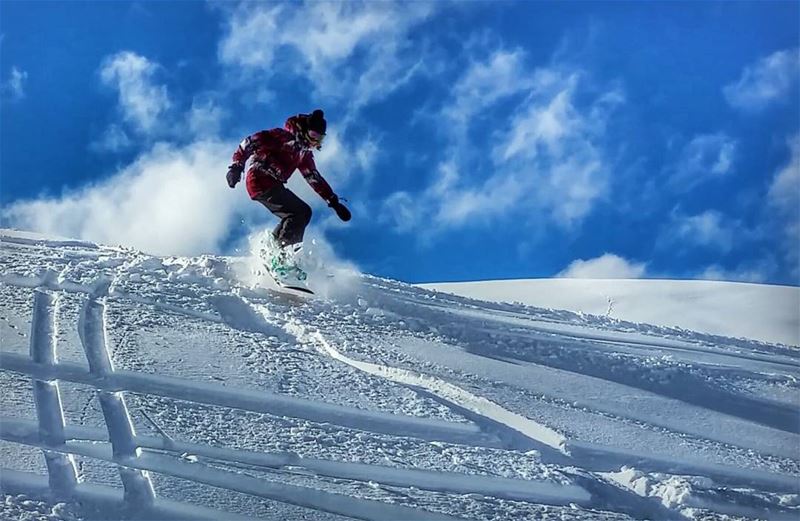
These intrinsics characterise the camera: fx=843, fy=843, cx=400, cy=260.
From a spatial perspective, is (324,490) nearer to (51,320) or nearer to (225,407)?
(225,407)

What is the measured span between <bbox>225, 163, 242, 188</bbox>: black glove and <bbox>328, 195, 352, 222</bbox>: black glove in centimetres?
91

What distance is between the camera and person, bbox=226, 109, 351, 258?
25.8 feet

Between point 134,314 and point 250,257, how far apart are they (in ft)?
7.11

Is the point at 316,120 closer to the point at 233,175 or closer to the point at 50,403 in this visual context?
the point at 233,175

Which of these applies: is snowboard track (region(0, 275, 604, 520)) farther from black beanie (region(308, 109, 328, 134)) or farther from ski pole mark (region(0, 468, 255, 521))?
black beanie (region(308, 109, 328, 134))

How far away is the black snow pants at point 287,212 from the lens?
26.0ft

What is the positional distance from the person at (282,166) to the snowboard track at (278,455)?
7.28ft

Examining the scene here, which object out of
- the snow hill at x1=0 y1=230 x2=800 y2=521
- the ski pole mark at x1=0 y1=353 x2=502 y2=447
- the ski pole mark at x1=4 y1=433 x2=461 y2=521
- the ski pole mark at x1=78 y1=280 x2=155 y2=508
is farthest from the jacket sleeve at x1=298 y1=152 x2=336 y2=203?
the ski pole mark at x1=4 y1=433 x2=461 y2=521

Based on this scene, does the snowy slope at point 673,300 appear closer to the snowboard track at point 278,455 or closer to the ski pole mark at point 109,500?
the snowboard track at point 278,455

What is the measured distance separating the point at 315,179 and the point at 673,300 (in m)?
8.12

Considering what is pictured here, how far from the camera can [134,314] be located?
20.9 feet

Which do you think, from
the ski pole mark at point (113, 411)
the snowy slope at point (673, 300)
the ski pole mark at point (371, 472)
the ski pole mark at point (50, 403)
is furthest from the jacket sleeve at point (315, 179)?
the snowy slope at point (673, 300)

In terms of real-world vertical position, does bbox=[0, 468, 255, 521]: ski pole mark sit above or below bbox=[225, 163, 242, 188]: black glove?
below

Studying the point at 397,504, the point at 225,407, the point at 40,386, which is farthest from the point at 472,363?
the point at 40,386
